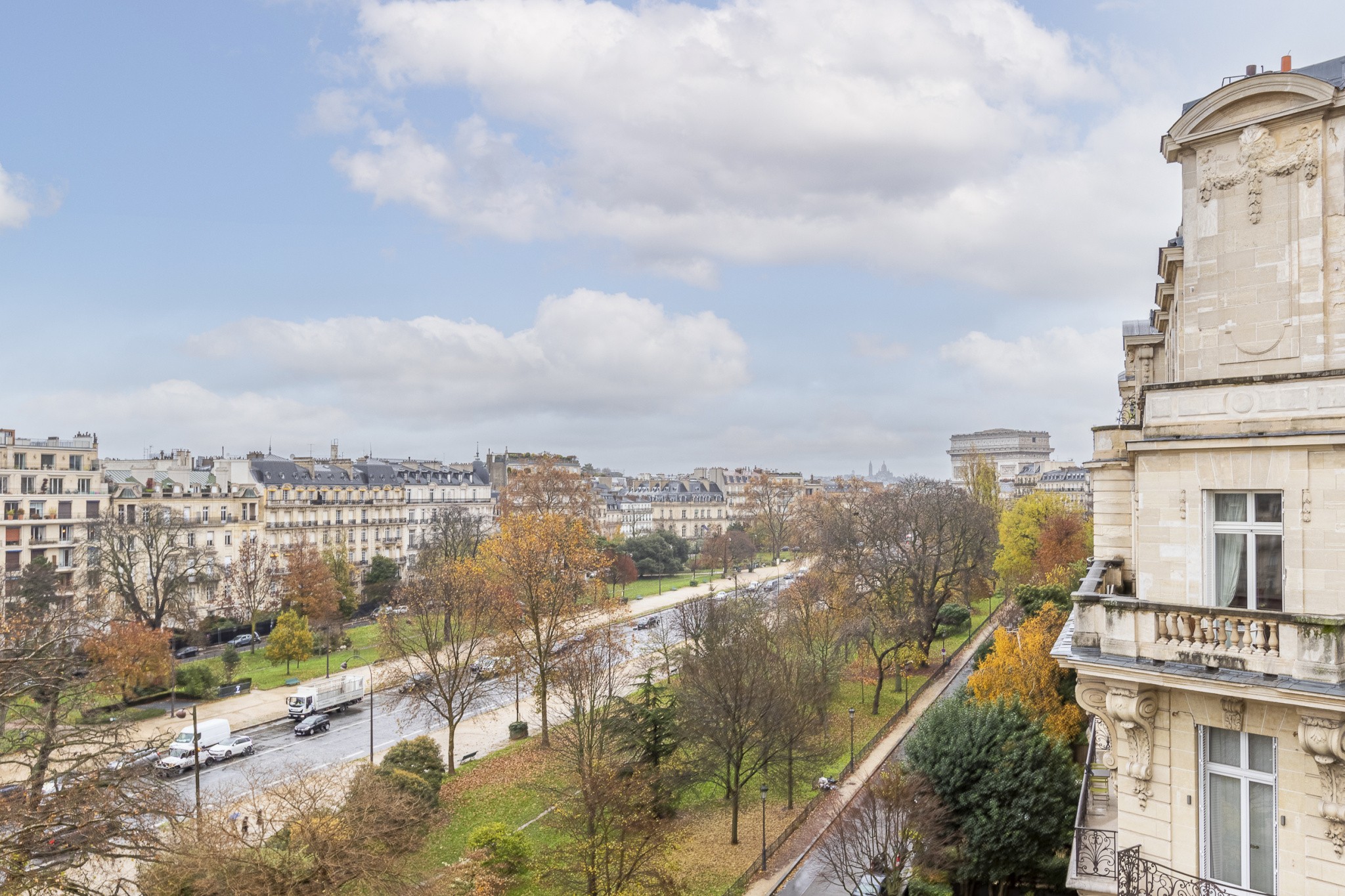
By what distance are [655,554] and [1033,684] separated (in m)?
59.5

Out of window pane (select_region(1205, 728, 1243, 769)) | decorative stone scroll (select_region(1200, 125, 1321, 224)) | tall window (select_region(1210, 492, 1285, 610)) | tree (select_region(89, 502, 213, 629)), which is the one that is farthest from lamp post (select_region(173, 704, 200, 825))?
decorative stone scroll (select_region(1200, 125, 1321, 224))

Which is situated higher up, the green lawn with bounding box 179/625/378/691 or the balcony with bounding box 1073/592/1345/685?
the balcony with bounding box 1073/592/1345/685

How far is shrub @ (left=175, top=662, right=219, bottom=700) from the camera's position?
136 ft

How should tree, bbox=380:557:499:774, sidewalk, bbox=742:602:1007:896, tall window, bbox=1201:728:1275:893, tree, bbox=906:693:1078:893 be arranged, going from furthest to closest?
1. tree, bbox=380:557:499:774
2. sidewalk, bbox=742:602:1007:896
3. tree, bbox=906:693:1078:893
4. tall window, bbox=1201:728:1275:893

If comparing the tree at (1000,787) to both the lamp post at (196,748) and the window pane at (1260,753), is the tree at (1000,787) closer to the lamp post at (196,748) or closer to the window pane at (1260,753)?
the window pane at (1260,753)

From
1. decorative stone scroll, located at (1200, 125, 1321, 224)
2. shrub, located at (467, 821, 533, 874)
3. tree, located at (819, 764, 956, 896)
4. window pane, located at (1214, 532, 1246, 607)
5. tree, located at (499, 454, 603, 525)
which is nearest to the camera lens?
window pane, located at (1214, 532, 1246, 607)

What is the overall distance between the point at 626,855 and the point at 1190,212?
17.1 metres

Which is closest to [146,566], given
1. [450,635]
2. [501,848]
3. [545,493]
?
[545,493]

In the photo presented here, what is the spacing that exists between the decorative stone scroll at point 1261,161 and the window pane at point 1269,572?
4218 mm

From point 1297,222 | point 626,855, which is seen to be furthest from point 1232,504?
point 626,855

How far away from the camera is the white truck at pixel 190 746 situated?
32312 millimetres

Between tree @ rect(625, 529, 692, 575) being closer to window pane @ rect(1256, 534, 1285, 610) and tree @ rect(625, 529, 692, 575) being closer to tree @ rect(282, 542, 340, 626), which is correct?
tree @ rect(282, 542, 340, 626)

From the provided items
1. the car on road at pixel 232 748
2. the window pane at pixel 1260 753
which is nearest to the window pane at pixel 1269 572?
the window pane at pixel 1260 753

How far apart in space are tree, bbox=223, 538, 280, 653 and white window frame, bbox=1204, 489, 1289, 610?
53.0 meters
